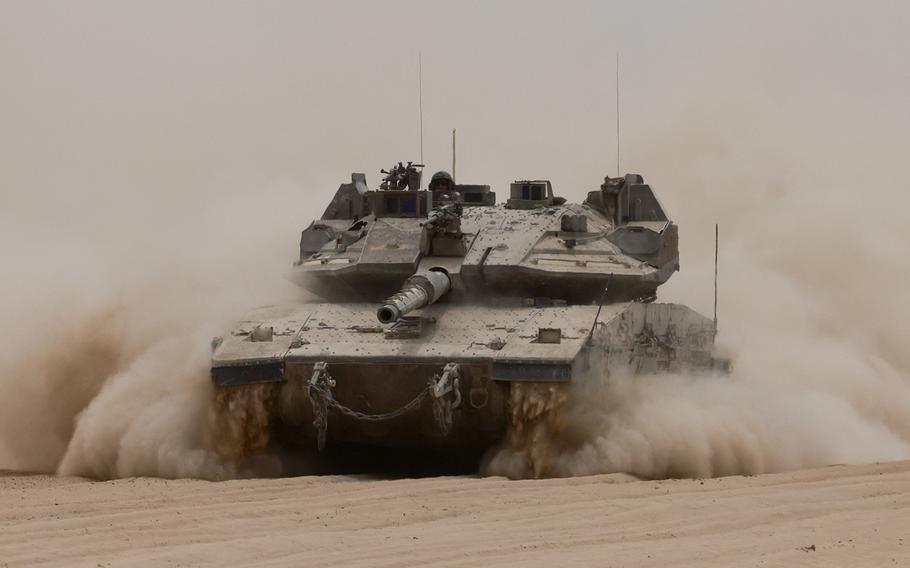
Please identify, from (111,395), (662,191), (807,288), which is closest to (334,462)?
(111,395)

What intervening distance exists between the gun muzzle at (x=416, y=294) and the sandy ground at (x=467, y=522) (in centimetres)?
153

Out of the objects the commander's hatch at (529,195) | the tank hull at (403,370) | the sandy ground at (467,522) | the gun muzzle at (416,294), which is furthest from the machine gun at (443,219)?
the sandy ground at (467,522)

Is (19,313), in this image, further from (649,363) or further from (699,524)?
(699,524)

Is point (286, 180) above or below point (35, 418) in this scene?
above

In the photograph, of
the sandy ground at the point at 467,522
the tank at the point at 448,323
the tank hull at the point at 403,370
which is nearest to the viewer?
the sandy ground at the point at 467,522

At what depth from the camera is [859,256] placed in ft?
86.6

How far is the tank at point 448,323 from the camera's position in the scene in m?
16.8

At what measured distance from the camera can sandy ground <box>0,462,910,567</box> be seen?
11688mm

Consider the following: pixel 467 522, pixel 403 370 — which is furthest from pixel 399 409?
pixel 467 522

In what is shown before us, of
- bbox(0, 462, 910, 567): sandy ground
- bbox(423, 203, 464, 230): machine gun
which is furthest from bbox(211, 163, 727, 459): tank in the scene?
bbox(0, 462, 910, 567): sandy ground

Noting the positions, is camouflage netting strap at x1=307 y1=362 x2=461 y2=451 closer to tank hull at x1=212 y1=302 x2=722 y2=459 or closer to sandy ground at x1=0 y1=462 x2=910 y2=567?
tank hull at x1=212 y1=302 x2=722 y2=459

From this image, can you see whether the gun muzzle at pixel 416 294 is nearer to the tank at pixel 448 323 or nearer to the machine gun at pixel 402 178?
the tank at pixel 448 323

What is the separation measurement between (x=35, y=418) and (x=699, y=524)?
29.0 ft

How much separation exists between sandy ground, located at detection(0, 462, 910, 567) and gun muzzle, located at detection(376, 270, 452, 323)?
1.53m
